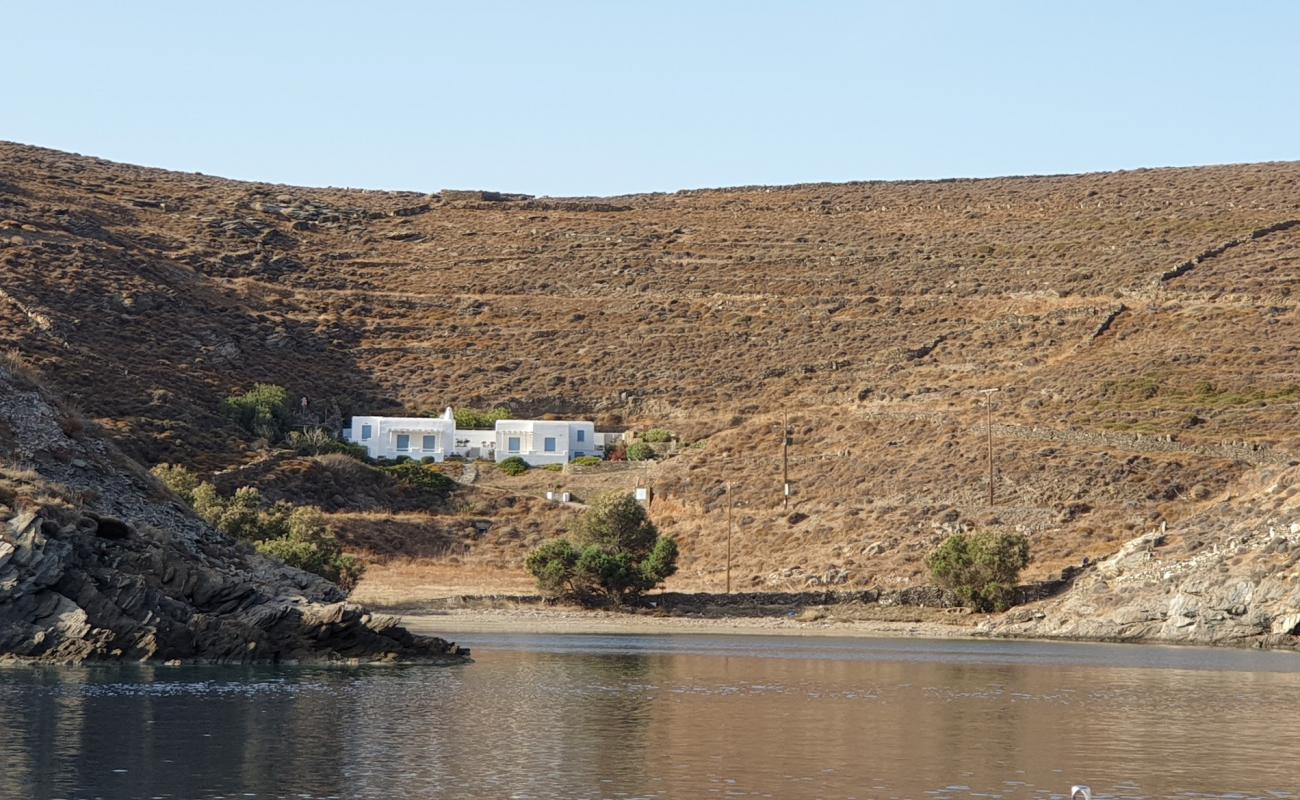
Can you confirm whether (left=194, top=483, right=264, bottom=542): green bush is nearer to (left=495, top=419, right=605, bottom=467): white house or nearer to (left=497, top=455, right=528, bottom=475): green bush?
(left=497, top=455, right=528, bottom=475): green bush

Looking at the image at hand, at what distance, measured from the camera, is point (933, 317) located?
116 m

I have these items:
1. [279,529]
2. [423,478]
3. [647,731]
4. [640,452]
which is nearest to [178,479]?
[279,529]

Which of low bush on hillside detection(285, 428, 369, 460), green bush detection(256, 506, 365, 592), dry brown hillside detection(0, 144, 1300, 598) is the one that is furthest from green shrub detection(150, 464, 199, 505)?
low bush on hillside detection(285, 428, 369, 460)

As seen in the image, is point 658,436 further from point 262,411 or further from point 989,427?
point 262,411

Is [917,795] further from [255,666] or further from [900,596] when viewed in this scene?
[900,596]

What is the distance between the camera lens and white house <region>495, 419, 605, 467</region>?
333ft

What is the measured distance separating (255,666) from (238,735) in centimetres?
1460

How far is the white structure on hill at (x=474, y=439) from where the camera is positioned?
333 feet

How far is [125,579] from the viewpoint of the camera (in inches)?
1695

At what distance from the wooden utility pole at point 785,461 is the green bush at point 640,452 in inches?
334

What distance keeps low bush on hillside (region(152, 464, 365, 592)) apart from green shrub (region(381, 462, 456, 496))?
1715 centimetres

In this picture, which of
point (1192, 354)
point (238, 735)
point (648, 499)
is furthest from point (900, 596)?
point (238, 735)

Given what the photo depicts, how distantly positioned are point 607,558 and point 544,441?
91.0ft

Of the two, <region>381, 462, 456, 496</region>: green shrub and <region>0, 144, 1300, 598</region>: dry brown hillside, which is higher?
<region>0, 144, 1300, 598</region>: dry brown hillside
